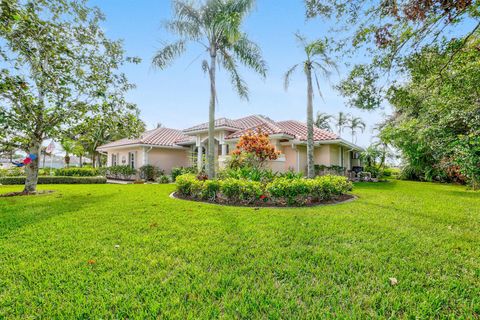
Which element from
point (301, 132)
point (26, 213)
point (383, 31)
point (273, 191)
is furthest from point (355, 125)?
point (26, 213)

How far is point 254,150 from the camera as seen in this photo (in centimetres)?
1205

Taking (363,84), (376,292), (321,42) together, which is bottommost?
(376,292)

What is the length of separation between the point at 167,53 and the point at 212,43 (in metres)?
2.63

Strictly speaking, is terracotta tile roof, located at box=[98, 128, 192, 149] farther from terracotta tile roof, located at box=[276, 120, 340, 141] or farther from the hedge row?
the hedge row

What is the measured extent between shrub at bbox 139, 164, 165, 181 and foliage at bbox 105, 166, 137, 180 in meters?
1.20

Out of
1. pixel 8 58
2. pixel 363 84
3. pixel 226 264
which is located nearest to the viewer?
pixel 226 264

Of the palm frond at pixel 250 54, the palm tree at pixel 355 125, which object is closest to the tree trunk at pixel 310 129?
the palm frond at pixel 250 54

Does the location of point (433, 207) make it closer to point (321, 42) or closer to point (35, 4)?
point (321, 42)

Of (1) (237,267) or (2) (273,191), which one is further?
(2) (273,191)

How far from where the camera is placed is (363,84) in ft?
21.9

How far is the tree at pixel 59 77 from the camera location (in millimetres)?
8938

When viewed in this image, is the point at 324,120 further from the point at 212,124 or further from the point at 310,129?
the point at 212,124

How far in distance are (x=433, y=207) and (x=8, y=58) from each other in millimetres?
15884

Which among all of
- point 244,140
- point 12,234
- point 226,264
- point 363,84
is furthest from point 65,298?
point 244,140
